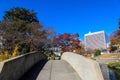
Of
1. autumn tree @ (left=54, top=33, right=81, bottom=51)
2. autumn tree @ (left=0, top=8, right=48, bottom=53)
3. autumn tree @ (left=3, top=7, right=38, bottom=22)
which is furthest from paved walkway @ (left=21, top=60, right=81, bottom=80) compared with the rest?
autumn tree @ (left=54, top=33, right=81, bottom=51)

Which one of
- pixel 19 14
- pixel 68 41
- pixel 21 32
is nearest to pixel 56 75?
pixel 21 32

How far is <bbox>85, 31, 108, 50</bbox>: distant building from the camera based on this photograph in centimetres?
9470

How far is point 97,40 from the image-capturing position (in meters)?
98.4

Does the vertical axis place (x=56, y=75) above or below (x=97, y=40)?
below

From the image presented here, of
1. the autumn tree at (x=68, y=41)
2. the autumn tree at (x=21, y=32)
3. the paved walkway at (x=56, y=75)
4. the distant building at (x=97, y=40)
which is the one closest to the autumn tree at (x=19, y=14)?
the autumn tree at (x=21, y=32)

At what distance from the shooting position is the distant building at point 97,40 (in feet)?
311

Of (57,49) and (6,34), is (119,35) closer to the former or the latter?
(57,49)

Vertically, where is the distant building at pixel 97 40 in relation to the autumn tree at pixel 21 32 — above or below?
above

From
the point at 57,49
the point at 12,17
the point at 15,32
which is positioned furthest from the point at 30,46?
the point at 57,49

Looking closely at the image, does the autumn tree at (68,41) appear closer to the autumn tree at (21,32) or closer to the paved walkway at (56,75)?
the autumn tree at (21,32)

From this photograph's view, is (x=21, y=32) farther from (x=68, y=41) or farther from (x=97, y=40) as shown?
(x=97, y=40)

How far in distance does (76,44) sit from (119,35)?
11.1 m

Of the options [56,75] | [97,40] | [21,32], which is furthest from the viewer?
[97,40]

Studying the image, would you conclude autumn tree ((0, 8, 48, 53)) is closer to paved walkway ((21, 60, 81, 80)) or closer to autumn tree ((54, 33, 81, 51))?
autumn tree ((54, 33, 81, 51))
